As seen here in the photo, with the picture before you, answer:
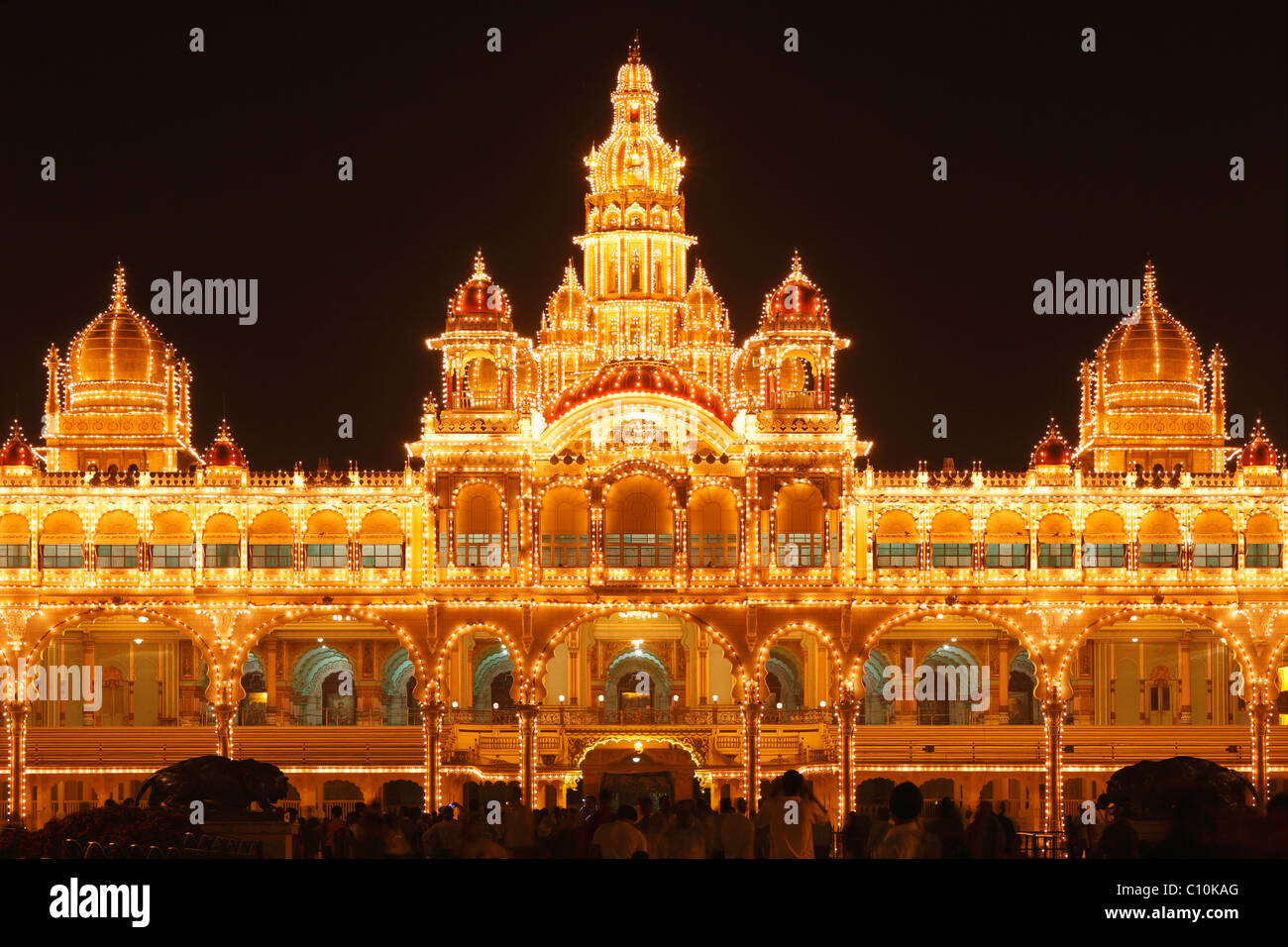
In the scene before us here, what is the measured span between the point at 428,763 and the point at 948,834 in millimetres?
27894

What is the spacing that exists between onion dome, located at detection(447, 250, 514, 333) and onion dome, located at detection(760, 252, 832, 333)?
6797 millimetres

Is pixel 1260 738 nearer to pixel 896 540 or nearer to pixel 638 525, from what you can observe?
pixel 896 540

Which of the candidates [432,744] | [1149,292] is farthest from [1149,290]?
[432,744]

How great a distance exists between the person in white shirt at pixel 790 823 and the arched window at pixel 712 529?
2741cm

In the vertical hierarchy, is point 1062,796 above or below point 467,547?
below

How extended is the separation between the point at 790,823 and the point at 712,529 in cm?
2847

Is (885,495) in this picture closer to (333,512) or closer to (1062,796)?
(1062,796)

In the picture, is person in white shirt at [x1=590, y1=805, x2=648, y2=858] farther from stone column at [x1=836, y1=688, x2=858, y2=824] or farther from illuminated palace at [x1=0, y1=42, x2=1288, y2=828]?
stone column at [x1=836, y1=688, x2=858, y2=824]

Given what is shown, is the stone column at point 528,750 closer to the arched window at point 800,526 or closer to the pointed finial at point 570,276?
the arched window at point 800,526

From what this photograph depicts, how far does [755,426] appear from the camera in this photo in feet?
173

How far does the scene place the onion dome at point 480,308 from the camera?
53.2 meters
